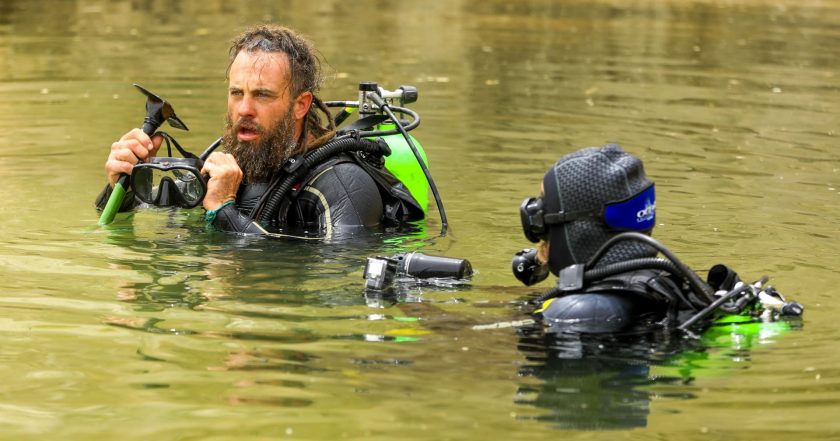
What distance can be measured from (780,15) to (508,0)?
5351mm

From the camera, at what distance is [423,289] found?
5.23 meters

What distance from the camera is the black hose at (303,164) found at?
5.87 meters

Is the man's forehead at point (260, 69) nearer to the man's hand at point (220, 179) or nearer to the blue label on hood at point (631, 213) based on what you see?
the man's hand at point (220, 179)

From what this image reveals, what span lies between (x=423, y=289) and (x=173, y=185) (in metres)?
1.36

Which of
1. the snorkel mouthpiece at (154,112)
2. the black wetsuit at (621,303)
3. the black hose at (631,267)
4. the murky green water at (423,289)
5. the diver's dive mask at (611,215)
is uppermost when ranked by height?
the snorkel mouthpiece at (154,112)

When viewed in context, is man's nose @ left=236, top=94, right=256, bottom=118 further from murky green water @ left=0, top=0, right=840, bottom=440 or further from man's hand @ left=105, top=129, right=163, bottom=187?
murky green water @ left=0, top=0, right=840, bottom=440

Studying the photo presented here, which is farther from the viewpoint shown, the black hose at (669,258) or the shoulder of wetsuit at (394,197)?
the shoulder of wetsuit at (394,197)

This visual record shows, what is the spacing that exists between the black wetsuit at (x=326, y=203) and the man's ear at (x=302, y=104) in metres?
0.29

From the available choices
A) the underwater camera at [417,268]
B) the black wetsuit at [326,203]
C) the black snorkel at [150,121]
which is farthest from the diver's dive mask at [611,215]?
the black snorkel at [150,121]

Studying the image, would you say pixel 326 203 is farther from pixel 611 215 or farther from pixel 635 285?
pixel 635 285

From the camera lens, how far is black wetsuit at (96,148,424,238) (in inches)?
230

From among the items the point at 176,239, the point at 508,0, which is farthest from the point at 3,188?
the point at 508,0

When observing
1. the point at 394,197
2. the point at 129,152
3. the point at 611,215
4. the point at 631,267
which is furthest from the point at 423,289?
the point at 129,152

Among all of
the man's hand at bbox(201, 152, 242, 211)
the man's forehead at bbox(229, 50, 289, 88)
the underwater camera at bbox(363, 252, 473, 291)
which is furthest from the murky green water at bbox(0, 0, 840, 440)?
the man's forehead at bbox(229, 50, 289, 88)
